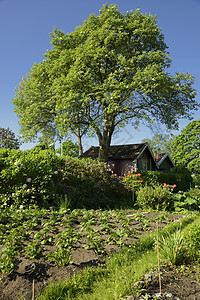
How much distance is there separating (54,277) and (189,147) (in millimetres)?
31317

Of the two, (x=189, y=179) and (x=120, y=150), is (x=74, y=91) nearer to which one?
(x=120, y=150)

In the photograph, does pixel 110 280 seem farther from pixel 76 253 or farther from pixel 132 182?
pixel 132 182

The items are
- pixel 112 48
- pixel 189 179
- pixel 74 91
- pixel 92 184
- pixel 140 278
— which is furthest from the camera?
pixel 189 179

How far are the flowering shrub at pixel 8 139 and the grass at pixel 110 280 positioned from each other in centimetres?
1716

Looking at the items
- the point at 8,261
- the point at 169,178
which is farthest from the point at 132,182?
the point at 8,261

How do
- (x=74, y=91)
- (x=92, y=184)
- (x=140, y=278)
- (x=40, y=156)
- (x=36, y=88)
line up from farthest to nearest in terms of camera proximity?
(x=36, y=88) → (x=74, y=91) → (x=92, y=184) → (x=40, y=156) → (x=140, y=278)

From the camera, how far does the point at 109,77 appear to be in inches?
579

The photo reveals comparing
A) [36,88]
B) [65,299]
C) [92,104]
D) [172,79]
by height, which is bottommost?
[65,299]

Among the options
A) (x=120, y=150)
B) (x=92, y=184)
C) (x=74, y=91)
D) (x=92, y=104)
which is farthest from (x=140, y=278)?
(x=120, y=150)

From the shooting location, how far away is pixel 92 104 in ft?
55.1

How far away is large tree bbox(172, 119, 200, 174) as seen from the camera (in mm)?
30359

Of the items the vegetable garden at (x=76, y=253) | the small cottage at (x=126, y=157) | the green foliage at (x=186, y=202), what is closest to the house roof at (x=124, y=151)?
the small cottage at (x=126, y=157)

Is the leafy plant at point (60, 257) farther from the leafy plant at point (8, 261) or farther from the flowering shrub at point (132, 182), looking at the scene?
the flowering shrub at point (132, 182)

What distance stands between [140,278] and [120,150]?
20486 mm
